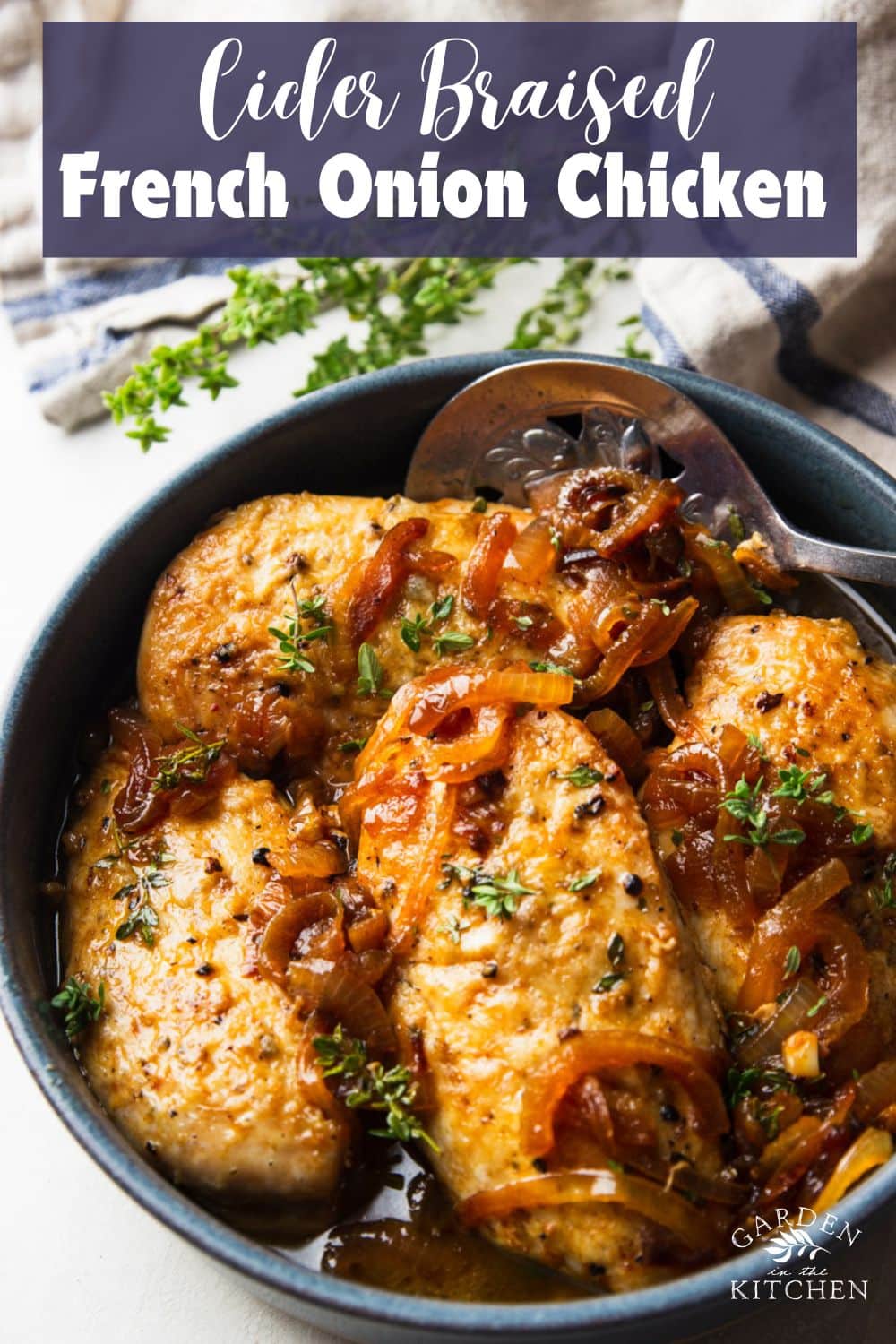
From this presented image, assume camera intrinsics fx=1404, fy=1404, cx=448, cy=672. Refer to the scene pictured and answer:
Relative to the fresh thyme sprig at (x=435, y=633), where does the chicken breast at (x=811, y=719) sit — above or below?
below

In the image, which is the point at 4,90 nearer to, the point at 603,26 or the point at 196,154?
the point at 196,154

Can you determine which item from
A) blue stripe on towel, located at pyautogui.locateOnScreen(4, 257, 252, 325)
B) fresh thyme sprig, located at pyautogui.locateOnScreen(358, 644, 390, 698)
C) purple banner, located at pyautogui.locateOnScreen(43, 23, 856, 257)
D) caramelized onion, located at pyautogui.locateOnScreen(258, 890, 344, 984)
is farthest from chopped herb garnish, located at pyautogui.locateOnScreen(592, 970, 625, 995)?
blue stripe on towel, located at pyautogui.locateOnScreen(4, 257, 252, 325)

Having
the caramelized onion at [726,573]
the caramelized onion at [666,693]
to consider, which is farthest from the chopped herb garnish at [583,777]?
the caramelized onion at [726,573]

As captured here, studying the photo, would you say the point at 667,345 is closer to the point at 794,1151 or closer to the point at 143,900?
the point at 143,900

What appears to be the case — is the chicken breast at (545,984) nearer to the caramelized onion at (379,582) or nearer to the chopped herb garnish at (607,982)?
the chopped herb garnish at (607,982)

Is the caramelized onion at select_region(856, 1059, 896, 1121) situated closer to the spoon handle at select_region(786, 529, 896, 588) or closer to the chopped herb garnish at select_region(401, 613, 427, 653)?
the spoon handle at select_region(786, 529, 896, 588)

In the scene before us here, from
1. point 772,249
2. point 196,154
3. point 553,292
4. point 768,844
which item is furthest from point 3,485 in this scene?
point 768,844

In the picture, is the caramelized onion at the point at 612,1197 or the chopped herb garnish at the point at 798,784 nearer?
the caramelized onion at the point at 612,1197
